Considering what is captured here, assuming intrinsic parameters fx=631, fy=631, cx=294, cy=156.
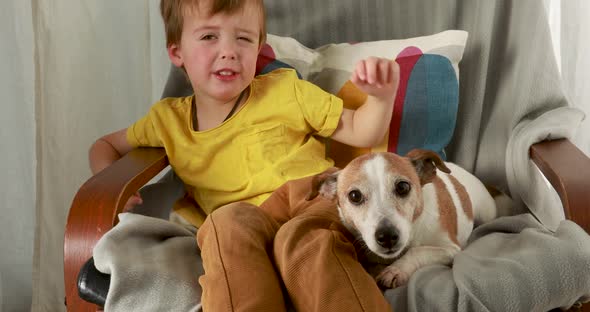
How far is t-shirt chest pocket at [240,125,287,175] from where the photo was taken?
1284mm

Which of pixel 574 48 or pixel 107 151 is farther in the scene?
pixel 574 48

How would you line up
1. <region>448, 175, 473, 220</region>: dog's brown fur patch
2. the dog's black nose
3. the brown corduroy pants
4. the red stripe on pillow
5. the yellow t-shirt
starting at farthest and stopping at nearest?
the red stripe on pillow
the yellow t-shirt
<region>448, 175, 473, 220</region>: dog's brown fur patch
the dog's black nose
the brown corduroy pants

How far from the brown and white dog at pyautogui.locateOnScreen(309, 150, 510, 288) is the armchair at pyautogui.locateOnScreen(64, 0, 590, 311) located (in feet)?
0.62

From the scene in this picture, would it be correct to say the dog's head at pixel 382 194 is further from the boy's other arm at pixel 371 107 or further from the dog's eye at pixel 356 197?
the boy's other arm at pixel 371 107

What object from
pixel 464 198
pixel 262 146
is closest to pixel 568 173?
pixel 464 198

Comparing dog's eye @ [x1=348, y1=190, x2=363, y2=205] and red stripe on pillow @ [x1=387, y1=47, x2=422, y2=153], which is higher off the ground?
red stripe on pillow @ [x1=387, y1=47, x2=422, y2=153]

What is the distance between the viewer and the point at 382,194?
998 mm

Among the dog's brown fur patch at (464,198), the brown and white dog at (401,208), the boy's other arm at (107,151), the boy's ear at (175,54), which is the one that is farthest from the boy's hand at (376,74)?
the boy's other arm at (107,151)

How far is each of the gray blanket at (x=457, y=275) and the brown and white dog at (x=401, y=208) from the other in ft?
0.17

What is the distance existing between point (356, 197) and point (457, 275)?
209 mm

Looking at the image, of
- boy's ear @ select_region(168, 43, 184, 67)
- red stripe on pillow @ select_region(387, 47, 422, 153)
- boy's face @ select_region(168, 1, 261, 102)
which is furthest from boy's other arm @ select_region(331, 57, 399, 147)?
boy's ear @ select_region(168, 43, 184, 67)

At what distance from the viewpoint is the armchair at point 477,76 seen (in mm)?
1152

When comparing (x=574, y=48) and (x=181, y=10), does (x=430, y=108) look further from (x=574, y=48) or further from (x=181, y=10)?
(x=181, y=10)

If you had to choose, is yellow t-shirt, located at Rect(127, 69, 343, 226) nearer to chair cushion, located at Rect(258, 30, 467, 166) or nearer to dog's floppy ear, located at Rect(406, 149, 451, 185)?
chair cushion, located at Rect(258, 30, 467, 166)
